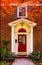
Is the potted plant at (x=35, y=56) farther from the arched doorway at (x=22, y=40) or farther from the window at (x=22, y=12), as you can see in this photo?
the window at (x=22, y=12)

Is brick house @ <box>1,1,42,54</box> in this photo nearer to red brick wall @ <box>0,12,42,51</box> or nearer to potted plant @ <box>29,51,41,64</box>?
red brick wall @ <box>0,12,42,51</box>

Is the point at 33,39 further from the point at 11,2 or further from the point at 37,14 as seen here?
the point at 11,2

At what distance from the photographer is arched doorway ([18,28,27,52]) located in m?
26.8

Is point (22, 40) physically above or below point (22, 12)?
below

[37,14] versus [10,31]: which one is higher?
[37,14]

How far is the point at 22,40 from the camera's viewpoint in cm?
2723

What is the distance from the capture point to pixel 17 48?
26.9 metres

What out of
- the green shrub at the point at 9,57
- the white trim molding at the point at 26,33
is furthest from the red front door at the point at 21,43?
the green shrub at the point at 9,57

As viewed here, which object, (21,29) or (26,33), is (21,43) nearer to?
(26,33)

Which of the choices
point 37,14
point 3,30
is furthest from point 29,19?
point 3,30

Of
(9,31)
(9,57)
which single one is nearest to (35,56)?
(9,57)

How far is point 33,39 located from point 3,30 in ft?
10.4

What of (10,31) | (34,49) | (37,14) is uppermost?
(37,14)

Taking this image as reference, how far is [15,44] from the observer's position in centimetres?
2691
